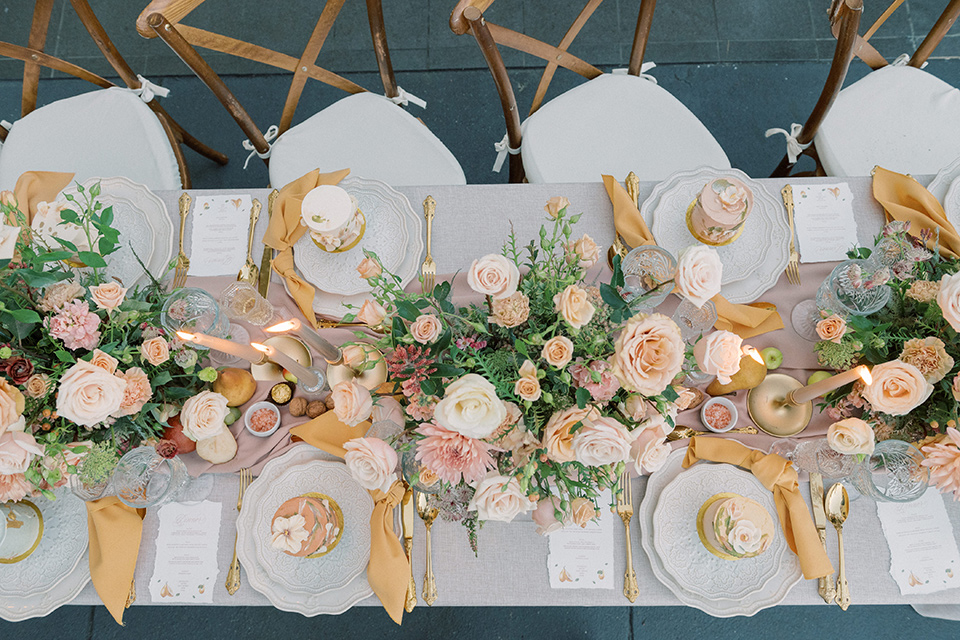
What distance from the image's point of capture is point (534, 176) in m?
1.86

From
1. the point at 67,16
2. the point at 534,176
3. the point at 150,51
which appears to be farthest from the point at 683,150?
the point at 67,16

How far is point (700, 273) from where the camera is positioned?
0.91 metres

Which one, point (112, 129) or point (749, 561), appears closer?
point (749, 561)

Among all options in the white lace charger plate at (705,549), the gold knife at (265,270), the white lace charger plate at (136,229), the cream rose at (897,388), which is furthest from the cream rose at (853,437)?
the white lace charger plate at (136,229)

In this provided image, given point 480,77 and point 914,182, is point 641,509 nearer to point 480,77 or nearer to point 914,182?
point 914,182

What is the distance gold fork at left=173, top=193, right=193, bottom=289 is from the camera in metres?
1.42

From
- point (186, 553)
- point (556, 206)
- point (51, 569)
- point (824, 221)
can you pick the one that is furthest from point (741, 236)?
point (51, 569)

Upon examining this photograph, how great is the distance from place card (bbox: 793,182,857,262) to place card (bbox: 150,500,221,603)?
156 centimetres

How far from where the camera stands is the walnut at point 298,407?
1319 mm

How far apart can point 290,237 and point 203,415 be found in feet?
1.67

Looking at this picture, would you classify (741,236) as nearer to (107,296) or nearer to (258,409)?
(258,409)

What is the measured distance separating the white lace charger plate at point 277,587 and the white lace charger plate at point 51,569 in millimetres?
354

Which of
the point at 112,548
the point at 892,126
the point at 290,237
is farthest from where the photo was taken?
the point at 892,126

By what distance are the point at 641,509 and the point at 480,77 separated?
2088 millimetres
